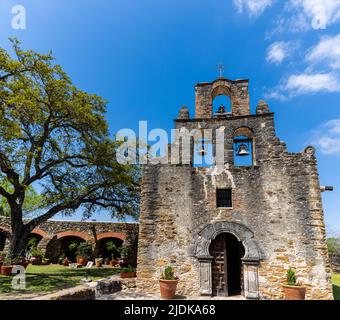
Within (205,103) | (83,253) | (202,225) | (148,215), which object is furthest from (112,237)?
(205,103)

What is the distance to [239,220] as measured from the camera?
8.95 metres

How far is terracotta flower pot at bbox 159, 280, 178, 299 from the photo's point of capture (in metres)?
8.14

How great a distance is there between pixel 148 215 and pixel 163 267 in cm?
196

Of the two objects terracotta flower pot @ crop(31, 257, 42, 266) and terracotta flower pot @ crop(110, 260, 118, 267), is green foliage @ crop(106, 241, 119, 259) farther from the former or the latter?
terracotta flower pot @ crop(31, 257, 42, 266)

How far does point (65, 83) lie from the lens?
38.3 feet

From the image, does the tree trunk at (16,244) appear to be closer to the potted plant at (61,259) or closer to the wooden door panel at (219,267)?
the potted plant at (61,259)

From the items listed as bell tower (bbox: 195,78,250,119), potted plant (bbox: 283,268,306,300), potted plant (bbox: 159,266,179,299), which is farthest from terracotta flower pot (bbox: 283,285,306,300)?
bell tower (bbox: 195,78,250,119)

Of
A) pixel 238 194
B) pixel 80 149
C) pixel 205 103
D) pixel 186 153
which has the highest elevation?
pixel 205 103

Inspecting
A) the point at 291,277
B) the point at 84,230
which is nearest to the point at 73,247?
the point at 84,230

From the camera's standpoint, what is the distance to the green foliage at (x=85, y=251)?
1691 cm

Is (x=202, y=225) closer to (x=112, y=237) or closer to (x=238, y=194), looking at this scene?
(x=238, y=194)
